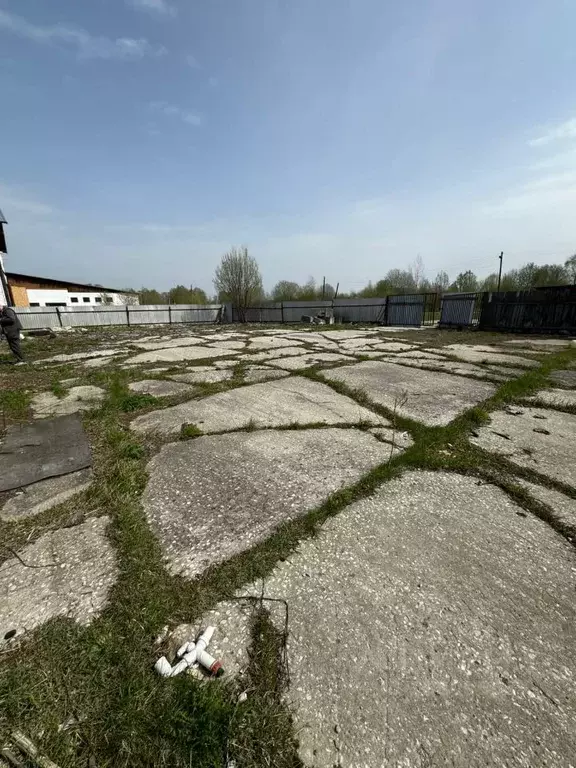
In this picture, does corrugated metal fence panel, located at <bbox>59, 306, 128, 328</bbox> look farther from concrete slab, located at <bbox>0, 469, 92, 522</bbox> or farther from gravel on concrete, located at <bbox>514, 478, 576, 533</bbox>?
gravel on concrete, located at <bbox>514, 478, 576, 533</bbox>

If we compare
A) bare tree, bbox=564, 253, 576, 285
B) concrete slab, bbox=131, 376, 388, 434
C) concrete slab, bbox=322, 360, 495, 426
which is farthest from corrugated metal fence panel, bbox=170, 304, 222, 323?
bare tree, bbox=564, 253, 576, 285

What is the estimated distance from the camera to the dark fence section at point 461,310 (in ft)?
42.1

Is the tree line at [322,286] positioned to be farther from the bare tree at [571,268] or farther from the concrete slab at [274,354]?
the concrete slab at [274,354]

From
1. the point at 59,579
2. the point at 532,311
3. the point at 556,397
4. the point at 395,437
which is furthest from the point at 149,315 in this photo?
the point at 59,579

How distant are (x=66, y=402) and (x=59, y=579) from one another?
310 centimetres

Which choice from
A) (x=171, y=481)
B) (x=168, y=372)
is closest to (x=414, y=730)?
(x=171, y=481)

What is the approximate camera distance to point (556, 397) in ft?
12.3

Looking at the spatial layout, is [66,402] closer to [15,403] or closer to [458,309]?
[15,403]

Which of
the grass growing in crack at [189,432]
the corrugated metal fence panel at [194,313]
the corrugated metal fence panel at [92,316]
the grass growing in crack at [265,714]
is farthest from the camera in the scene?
the corrugated metal fence panel at [194,313]

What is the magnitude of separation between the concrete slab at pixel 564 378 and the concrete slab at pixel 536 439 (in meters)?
1.47

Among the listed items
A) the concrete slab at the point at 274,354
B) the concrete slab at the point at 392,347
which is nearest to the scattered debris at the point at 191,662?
the concrete slab at the point at 274,354

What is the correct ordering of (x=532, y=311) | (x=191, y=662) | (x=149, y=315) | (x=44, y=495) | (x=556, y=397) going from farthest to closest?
(x=149, y=315) < (x=532, y=311) < (x=556, y=397) < (x=44, y=495) < (x=191, y=662)

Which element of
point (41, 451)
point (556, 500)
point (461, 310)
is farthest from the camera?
point (461, 310)

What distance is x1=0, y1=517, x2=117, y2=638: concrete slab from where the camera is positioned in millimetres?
1173
